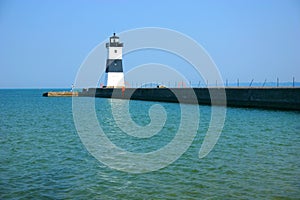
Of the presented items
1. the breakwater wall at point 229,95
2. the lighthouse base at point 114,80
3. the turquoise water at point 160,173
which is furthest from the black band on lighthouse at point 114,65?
the turquoise water at point 160,173

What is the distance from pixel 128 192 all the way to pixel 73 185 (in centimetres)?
128

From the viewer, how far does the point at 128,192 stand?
25.5 feet

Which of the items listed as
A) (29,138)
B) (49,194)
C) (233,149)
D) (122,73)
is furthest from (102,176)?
(122,73)

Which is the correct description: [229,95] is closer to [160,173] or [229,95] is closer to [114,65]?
[114,65]

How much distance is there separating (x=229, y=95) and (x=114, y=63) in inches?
980

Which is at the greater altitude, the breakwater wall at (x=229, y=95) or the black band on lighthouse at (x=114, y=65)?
the black band on lighthouse at (x=114, y=65)

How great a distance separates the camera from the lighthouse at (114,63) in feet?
183

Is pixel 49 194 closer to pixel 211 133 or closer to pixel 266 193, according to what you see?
pixel 266 193

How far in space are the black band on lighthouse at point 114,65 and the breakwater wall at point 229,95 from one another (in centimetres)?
294

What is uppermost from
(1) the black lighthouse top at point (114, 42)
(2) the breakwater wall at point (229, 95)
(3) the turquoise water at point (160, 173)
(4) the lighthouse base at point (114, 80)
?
(1) the black lighthouse top at point (114, 42)

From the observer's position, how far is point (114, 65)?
182 ft

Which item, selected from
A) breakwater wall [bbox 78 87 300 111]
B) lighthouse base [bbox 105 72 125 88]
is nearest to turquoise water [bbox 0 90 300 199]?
breakwater wall [bbox 78 87 300 111]

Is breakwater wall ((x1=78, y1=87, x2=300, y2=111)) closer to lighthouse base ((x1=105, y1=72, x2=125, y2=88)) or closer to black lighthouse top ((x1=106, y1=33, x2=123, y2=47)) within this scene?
lighthouse base ((x1=105, y1=72, x2=125, y2=88))

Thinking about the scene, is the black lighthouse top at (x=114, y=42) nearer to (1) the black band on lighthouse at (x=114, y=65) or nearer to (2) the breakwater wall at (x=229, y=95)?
(1) the black band on lighthouse at (x=114, y=65)
